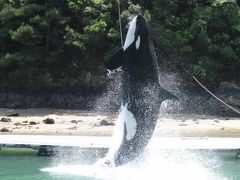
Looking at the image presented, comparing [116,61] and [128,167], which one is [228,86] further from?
[116,61]

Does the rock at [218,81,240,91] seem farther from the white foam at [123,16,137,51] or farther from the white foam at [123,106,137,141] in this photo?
the white foam at [123,16,137,51]

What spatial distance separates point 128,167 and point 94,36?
16.8m

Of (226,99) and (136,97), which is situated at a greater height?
(136,97)

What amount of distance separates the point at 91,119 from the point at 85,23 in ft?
21.0

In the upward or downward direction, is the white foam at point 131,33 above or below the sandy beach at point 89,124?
above

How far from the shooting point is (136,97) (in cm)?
928

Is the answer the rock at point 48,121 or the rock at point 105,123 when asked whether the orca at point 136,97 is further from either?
the rock at point 48,121

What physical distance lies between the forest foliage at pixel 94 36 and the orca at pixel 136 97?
16.2 metres

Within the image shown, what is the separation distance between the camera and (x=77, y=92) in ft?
87.1

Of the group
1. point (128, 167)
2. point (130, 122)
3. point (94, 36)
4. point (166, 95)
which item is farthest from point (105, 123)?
point (166, 95)

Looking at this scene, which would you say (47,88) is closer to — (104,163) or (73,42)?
(73,42)

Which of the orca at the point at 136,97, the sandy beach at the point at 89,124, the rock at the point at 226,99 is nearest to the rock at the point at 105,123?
the sandy beach at the point at 89,124

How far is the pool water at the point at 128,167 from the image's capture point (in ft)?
33.9

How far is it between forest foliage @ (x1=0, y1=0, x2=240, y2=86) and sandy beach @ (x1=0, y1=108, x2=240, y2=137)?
9.24ft
